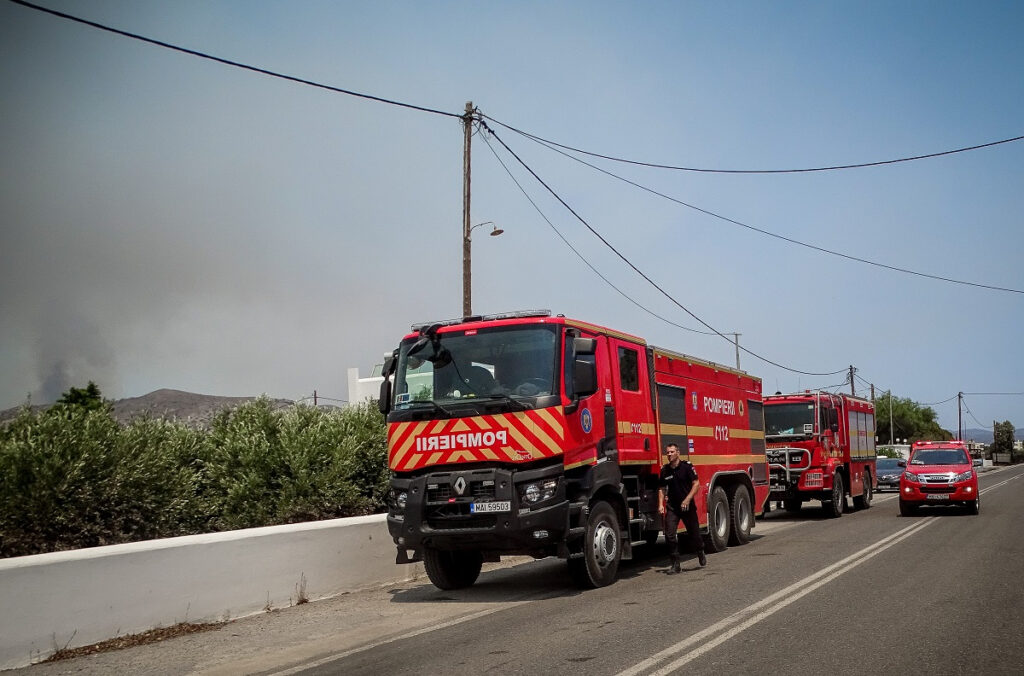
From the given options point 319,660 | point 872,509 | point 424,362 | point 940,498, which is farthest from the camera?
point 872,509

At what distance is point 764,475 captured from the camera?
19312 mm

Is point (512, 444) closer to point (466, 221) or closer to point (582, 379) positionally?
point (582, 379)

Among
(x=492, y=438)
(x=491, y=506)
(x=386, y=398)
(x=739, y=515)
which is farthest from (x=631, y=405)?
(x=739, y=515)

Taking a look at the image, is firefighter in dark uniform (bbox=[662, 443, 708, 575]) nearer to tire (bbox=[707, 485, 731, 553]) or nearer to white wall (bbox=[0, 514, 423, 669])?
tire (bbox=[707, 485, 731, 553])

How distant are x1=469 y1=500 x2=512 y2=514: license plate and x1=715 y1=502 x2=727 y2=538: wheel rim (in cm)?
614

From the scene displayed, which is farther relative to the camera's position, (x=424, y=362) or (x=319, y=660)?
(x=424, y=362)

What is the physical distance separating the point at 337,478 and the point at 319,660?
6208 mm

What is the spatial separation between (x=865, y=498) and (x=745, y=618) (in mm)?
20902

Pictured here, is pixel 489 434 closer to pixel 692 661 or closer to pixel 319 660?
pixel 319 660

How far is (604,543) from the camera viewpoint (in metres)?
12.2

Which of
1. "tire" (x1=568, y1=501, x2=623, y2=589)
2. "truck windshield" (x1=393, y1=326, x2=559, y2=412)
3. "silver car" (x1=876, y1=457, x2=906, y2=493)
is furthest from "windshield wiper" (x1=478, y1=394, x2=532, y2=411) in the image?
"silver car" (x1=876, y1=457, x2=906, y2=493)

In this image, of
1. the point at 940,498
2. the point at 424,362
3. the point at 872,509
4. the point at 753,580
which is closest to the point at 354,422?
the point at 424,362

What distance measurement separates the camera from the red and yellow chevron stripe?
36.7ft

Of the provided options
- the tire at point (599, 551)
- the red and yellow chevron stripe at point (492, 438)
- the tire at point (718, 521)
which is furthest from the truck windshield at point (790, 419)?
the red and yellow chevron stripe at point (492, 438)
